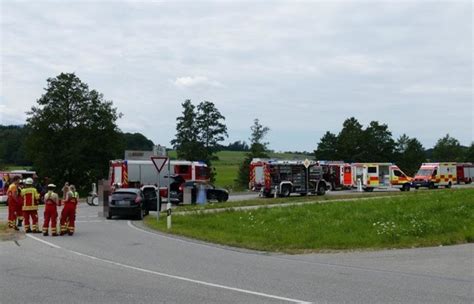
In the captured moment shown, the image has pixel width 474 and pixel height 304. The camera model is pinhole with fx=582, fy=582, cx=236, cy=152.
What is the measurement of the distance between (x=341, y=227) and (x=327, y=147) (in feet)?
325

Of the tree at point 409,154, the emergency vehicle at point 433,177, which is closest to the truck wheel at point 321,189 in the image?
the emergency vehicle at point 433,177

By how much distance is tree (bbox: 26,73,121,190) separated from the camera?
218 feet

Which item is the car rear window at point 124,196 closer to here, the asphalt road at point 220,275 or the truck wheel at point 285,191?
the asphalt road at point 220,275

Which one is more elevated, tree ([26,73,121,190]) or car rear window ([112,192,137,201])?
tree ([26,73,121,190])

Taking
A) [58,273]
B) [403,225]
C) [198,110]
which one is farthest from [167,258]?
[198,110]

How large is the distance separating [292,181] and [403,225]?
28304 millimetres

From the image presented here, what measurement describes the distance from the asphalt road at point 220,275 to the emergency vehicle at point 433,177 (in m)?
45.0

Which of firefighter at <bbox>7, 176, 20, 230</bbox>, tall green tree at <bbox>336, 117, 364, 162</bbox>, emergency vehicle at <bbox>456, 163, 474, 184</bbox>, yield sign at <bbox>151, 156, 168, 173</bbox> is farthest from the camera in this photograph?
tall green tree at <bbox>336, 117, 364, 162</bbox>

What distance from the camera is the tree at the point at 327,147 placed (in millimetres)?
114688

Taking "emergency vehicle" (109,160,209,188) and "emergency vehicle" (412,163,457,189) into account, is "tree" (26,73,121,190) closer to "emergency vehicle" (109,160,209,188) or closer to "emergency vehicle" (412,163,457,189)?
"emergency vehicle" (109,160,209,188)

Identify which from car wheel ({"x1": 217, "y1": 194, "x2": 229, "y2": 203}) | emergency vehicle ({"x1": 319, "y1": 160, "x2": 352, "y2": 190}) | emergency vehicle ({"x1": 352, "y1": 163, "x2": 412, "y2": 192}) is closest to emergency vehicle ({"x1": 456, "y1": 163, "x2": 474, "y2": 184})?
emergency vehicle ({"x1": 352, "y1": 163, "x2": 412, "y2": 192})

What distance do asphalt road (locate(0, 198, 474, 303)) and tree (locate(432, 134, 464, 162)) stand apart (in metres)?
138

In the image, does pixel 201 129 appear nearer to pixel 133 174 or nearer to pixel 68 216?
pixel 133 174

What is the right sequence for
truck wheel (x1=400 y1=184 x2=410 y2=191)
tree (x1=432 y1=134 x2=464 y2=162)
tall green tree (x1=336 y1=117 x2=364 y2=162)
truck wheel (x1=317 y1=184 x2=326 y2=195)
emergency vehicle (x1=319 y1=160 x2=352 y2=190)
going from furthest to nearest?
tree (x1=432 y1=134 x2=464 y2=162)
tall green tree (x1=336 y1=117 x2=364 y2=162)
emergency vehicle (x1=319 y1=160 x2=352 y2=190)
truck wheel (x1=400 y1=184 x2=410 y2=191)
truck wheel (x1=317 y1=184 x2=326 y2=195)
